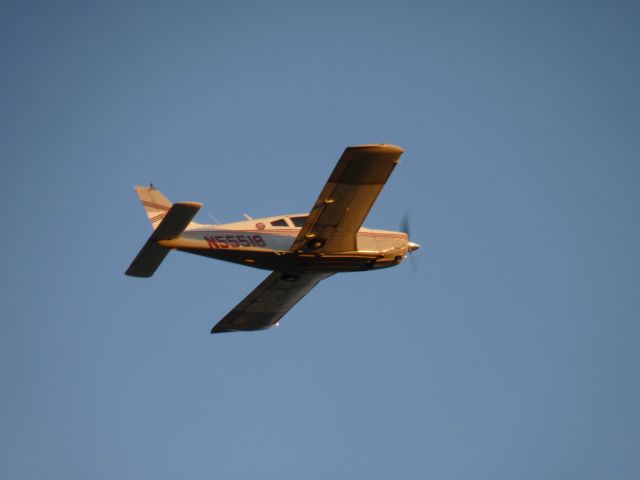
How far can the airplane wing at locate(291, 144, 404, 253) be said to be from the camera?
23.2 m

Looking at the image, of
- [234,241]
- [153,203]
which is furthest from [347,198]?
[153,203]

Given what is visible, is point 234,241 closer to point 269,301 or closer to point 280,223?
point 280,223

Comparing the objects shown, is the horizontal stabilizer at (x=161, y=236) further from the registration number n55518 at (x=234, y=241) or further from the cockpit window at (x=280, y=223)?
the cockpit window at (x=280, y=223)

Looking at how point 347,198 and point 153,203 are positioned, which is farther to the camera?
point 153,203

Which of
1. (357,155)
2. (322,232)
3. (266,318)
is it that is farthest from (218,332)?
(357,155)

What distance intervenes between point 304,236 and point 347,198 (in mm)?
1696

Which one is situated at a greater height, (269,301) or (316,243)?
(316,243)

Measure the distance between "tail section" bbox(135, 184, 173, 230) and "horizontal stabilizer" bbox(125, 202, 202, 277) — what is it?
1.57m

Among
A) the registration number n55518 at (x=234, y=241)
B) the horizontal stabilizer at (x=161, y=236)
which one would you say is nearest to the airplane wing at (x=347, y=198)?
the registration number n55518 at (x=234, y=241)

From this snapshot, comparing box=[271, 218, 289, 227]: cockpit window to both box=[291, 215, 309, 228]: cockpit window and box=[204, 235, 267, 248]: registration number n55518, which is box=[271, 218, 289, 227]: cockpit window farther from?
box=[204, 235, 267, 248]: registration number n55518

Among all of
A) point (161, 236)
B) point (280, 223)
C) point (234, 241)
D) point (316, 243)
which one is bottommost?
point (316, 243)

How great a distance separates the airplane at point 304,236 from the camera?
2353 centimetres

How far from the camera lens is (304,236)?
25.1 meters

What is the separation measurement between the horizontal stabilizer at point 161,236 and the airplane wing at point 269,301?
4037mm
